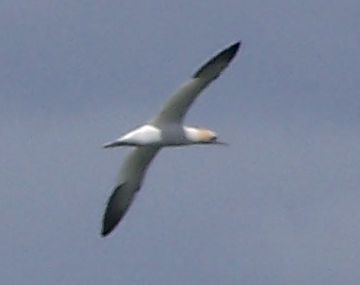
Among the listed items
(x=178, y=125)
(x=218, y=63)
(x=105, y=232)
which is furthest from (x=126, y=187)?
(x=218, y=63)

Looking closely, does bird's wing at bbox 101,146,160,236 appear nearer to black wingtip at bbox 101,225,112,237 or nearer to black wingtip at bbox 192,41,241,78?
black wingtip at bbox 101,225,112,237

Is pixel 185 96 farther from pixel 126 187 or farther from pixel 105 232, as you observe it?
→ pixel 105 232

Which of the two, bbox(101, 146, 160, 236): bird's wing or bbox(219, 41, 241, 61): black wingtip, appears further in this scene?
bbox(101, 146, 160, 236): bird's wing

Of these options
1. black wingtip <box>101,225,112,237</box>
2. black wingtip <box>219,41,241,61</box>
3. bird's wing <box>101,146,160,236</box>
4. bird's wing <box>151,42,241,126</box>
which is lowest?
black wingtip <box>101,225,112,237</box>

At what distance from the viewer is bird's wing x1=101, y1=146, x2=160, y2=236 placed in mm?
57750

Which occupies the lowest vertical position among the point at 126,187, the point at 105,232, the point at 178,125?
the point at 105,232

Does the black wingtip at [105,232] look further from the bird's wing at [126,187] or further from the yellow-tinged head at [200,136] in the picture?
the yellow-tinged head at [200,136]

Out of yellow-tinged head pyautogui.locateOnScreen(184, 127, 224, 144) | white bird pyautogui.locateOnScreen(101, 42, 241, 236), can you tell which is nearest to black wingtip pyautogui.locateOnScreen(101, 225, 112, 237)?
white bird pyautogui.locateOnScreen(101, 42, 241, 236)

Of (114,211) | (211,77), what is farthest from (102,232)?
(211,77)

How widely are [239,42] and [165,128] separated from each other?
271 centimetres

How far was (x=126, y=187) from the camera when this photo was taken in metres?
58.1

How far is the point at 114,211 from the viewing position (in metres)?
57.9

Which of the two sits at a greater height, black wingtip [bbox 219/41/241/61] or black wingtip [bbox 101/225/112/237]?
black wingtip [bbox 219/41/241/61]

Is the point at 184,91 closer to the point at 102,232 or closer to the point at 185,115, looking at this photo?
the point at 185,115
